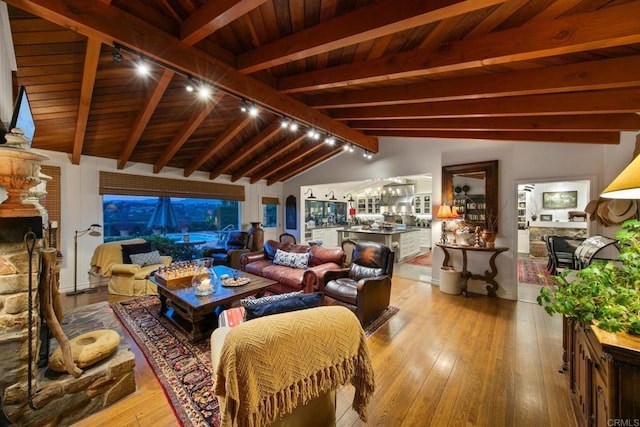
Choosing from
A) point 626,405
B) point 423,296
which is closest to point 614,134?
point 423,296

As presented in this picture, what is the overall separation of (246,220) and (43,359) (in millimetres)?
5517

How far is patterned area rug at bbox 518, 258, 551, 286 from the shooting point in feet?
16.4

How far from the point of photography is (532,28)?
1.67 meters

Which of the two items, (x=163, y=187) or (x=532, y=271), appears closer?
(x=163, y=187)

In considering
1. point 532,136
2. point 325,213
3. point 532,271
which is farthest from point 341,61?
point 325,213

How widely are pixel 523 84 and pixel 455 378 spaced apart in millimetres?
2741

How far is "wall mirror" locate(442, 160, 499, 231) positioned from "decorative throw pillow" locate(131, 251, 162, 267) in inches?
227

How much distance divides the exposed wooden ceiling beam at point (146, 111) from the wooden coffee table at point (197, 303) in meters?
2.33

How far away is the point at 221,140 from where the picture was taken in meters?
4.64

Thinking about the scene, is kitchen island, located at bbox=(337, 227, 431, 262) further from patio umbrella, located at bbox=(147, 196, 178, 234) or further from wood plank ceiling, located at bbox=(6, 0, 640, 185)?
patio umbrella, located at bbox=(147, 196, 178, 234)

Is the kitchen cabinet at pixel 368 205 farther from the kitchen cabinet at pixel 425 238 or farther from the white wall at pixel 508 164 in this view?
the white wall at pixel 508 164

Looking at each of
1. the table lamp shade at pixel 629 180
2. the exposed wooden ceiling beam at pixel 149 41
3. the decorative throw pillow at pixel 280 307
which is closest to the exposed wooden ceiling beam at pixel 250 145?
the exposed wooden ceiling beam at pixel 149 41

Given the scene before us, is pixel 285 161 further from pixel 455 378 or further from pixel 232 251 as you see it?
pixel 455 378

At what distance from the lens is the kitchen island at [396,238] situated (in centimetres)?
656
